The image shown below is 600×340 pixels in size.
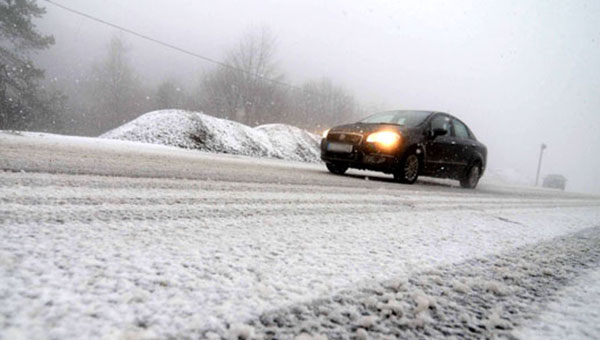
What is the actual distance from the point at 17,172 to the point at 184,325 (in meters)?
2.52

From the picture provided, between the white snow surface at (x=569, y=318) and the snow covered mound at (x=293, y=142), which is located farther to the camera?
the snow covered mound at (x=293, y=142)

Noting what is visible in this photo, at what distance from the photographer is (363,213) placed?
2.37m

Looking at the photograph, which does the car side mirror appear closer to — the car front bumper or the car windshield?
the car windshield

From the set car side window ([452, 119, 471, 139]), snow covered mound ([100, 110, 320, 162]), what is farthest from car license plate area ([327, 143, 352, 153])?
snow covered mound ([100, 110, 320, 162])

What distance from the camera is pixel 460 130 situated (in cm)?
770

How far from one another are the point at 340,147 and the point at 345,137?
0.21 m

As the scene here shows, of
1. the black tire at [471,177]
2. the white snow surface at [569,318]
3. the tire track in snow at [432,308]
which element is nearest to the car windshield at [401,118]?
the black tire at [471,177]

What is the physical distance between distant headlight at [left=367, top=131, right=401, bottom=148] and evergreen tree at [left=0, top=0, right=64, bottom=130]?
24.7 m

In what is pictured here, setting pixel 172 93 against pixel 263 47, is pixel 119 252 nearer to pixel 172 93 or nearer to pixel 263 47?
pixel 263 47

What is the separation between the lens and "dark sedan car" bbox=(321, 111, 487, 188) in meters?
6.03

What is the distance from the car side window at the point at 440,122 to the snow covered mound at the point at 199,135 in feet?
27.0

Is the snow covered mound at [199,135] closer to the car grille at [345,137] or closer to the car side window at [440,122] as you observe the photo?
the car grille at [345,137]

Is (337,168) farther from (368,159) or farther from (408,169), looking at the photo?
(408,169)

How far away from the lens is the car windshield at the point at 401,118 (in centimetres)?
668
